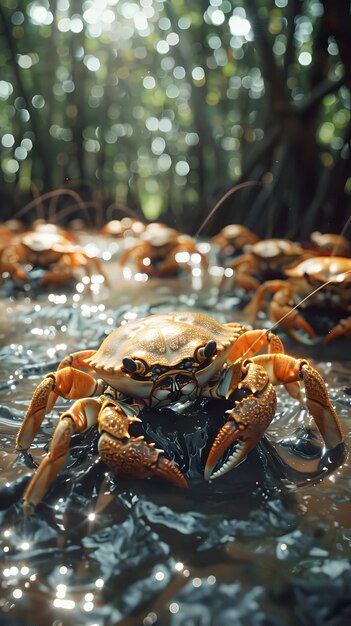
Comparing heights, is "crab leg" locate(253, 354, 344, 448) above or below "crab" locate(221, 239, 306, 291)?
above

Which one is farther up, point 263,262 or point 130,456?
point 130,456

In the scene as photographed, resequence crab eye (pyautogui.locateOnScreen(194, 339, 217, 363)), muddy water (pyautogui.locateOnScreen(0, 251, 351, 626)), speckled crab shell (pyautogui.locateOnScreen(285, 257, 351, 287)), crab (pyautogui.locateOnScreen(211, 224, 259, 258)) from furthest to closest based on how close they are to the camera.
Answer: crab (pyautogui.locateOnScreen(211, 224, 259, 258)) < speckled crab shell (pyautogui.locateOnScreen(285, 257, 351, 287)) < crab eye (pyautogui.locateOnScreen(194, 339, 217, 363)) < muddy water (pyautogui.locateOnScreen(0, 251, 351, 626))

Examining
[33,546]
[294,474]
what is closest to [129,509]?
[33,546]

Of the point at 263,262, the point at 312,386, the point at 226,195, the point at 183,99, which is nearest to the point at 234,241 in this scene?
the point at 226,195

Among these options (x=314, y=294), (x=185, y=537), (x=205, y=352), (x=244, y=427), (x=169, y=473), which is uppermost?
(x=205, y=352)

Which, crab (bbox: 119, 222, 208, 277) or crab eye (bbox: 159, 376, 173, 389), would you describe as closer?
crab eye (bbox: 159, 376, 173, 389)

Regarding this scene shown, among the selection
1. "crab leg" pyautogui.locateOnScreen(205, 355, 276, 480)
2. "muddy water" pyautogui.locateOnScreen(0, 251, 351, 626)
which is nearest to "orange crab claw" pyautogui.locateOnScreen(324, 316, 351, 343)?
"muddy water" pyautogui.locateOnScreen(0, 251, 351, 626)

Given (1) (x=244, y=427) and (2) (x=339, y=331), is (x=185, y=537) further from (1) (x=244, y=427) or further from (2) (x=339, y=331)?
(2) (x=339, y=331)

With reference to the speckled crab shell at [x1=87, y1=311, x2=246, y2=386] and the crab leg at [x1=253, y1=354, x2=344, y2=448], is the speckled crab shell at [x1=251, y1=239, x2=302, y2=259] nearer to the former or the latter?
the speckled crab shell at [x1=87, y1=311, x2=246, y2=386]
